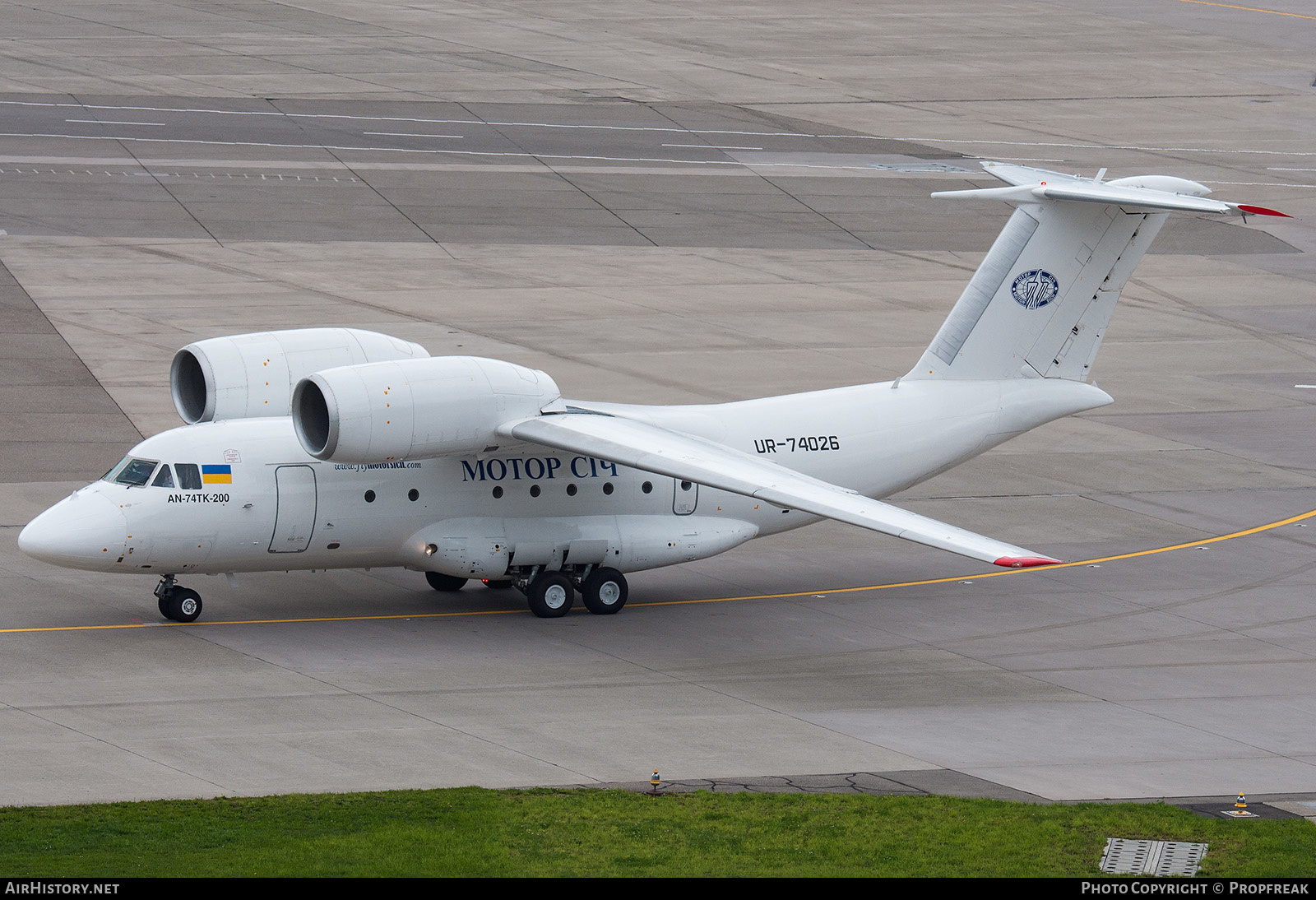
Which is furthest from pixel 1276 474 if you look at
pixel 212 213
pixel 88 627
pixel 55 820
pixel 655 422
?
pixel 212 213

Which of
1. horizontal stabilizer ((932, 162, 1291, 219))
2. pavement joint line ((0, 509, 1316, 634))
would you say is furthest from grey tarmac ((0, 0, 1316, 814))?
horizontal stabilizer ((932, 162, 1291, 219))

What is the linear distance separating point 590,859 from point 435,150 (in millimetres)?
45858

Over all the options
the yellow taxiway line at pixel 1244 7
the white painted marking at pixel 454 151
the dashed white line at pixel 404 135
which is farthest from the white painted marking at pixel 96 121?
the yellow taxiway line at pixel 1244 7

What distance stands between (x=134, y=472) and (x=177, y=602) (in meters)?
1.81

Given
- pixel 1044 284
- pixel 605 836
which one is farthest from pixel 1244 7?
pixel 605 836

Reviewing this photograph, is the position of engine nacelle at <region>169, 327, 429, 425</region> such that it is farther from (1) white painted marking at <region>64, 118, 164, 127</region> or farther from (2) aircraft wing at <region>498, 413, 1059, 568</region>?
(1) white painted marking at <region>64, 118, 164, 127</region>

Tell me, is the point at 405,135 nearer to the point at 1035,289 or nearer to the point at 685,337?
the point at 685,337

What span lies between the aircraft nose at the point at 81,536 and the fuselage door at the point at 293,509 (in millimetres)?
1929

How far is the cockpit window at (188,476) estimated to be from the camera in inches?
966

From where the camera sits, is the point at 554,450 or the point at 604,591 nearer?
the point at 554,450

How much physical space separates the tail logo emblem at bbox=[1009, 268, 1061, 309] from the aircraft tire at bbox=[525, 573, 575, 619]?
823 cm

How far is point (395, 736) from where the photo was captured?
21.2 metres

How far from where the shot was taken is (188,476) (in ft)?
80.7
